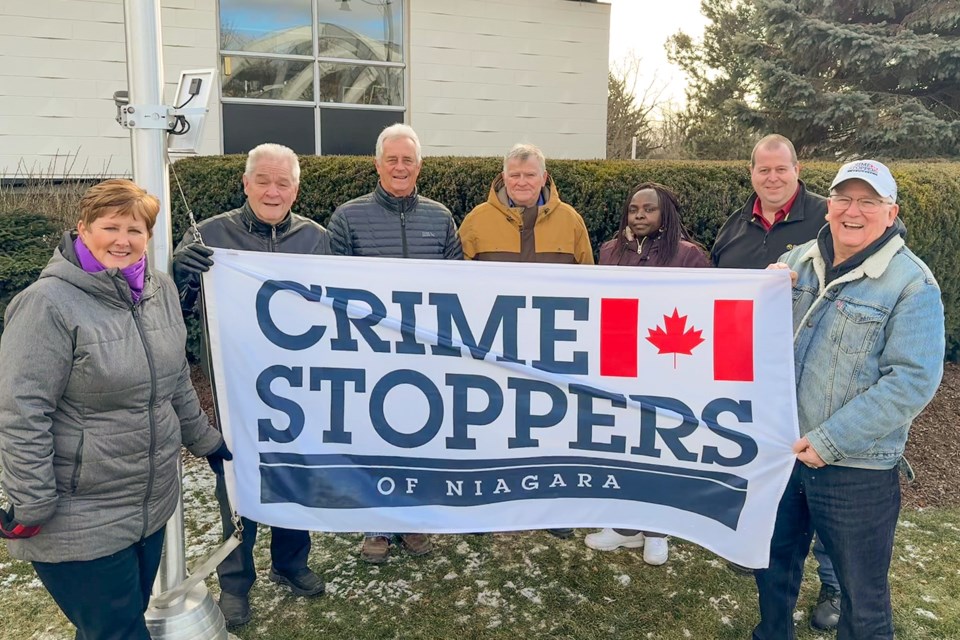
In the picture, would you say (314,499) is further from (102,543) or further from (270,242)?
(270,242)

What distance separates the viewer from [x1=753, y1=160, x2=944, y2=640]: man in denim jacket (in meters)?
2.37

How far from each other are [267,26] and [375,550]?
22.4 ft

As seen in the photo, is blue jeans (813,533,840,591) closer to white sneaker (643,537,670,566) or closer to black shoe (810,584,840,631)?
black shoe (810,584,840,631)

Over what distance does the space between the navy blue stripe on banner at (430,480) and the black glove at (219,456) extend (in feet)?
0.53

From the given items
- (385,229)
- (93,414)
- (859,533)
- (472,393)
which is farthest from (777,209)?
(93,414)

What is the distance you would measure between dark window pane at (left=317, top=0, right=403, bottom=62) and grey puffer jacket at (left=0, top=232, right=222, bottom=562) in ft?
23.6

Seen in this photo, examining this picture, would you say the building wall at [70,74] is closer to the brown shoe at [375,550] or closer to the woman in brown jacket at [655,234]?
the brown shoe at [375,550]

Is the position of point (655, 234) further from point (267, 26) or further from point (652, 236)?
point (267, 26)

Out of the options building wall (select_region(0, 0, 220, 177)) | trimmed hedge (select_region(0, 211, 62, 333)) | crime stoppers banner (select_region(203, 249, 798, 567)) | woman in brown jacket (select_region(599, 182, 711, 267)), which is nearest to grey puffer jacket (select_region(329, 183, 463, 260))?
crime stoppers banner (select_region(203, 249, 798, 567))

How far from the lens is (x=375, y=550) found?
12.6ft

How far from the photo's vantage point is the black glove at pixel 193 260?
282cm

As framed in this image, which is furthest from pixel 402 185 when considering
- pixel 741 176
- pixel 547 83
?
pixel 547 83

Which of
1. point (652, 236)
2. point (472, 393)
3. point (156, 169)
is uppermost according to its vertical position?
point (156, 169)

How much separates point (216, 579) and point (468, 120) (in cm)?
703
